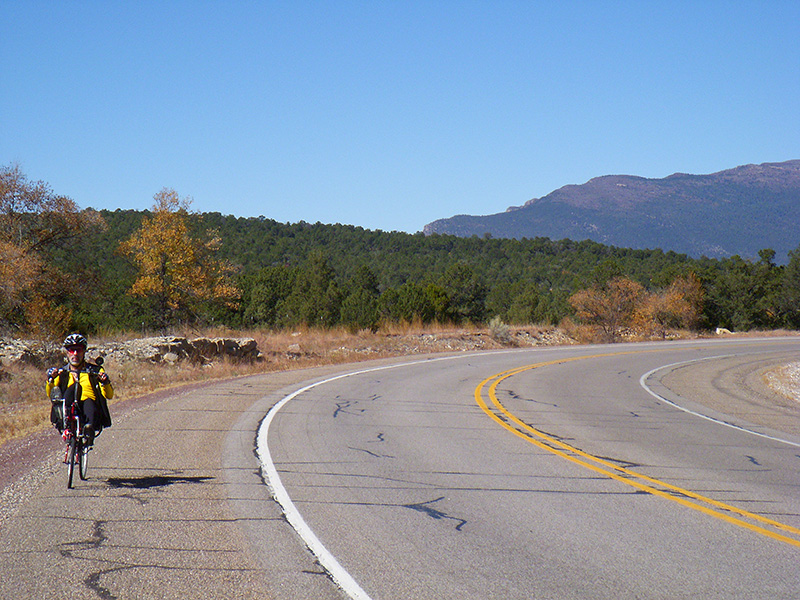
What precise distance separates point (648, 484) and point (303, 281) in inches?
2572

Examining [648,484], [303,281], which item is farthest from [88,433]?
[303,281]

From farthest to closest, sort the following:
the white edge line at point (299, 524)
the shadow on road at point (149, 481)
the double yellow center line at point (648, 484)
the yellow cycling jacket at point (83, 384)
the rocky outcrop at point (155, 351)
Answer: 1. the rocky outcrop at point (155, 351)
2. the yellow cycling jacket at point (83, 384)
3. the shadow on road at point (149, 481)
4. the double yellow center line at point (648, 484)
5. the white edge line at point (299, 524)

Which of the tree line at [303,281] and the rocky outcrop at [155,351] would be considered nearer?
the rocky outcrop at [155,351]

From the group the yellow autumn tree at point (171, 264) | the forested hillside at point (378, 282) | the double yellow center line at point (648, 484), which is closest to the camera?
the double yellow center line at point (648, 484)

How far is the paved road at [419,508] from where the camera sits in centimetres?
453

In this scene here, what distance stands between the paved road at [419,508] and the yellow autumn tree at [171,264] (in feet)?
94.7

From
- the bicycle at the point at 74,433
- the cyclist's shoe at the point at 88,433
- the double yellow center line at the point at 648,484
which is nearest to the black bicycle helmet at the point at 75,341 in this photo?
the bicycle at the point at 74,433

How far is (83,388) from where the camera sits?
7219 millimetres

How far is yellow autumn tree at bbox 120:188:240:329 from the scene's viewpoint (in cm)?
4022

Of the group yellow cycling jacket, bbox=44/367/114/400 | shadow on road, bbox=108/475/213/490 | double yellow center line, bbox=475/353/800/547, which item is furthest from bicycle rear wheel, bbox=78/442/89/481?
double yellow center line, bbox=475/353/800/547

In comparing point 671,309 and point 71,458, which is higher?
point 671,309

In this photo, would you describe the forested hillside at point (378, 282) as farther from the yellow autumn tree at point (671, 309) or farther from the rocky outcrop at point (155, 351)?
the rocky outcrop at point (155, 351)

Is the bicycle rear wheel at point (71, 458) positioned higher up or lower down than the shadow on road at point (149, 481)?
higher up

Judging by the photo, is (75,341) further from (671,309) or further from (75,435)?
→ (671,309)
